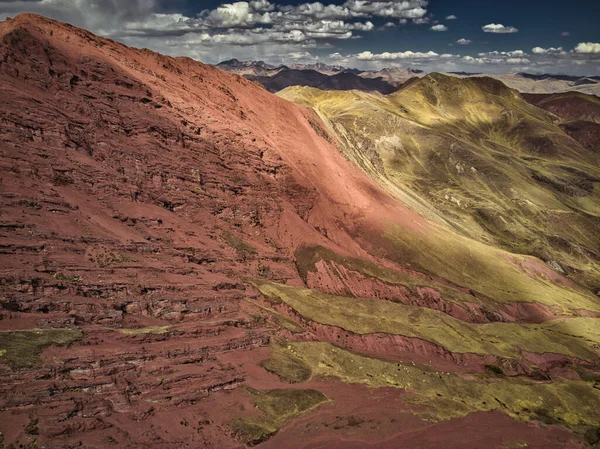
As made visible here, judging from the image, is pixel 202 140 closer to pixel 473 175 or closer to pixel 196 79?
pixel 196 79

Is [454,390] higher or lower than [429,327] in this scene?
lower

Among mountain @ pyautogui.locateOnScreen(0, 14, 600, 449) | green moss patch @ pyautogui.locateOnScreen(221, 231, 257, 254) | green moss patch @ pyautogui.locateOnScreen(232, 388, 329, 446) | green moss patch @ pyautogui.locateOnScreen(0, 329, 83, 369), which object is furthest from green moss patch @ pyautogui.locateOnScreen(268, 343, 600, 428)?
green moss patch @ pyautogui.locateOnScreen(0, 329, 83, 369)

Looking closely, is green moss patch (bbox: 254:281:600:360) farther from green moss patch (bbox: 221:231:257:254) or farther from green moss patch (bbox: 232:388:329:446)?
green moss patch (bbox: 232:388:329:446)

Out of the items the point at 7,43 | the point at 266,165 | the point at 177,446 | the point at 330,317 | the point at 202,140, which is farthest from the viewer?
the point at 266,165

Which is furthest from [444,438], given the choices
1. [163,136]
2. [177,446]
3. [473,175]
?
[473,175]

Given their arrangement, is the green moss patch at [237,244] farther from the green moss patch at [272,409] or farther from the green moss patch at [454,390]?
the green moss patch at [272,409]

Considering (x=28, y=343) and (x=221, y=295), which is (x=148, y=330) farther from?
(x=221, y=295)

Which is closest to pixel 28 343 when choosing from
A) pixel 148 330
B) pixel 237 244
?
pixel 148 330
